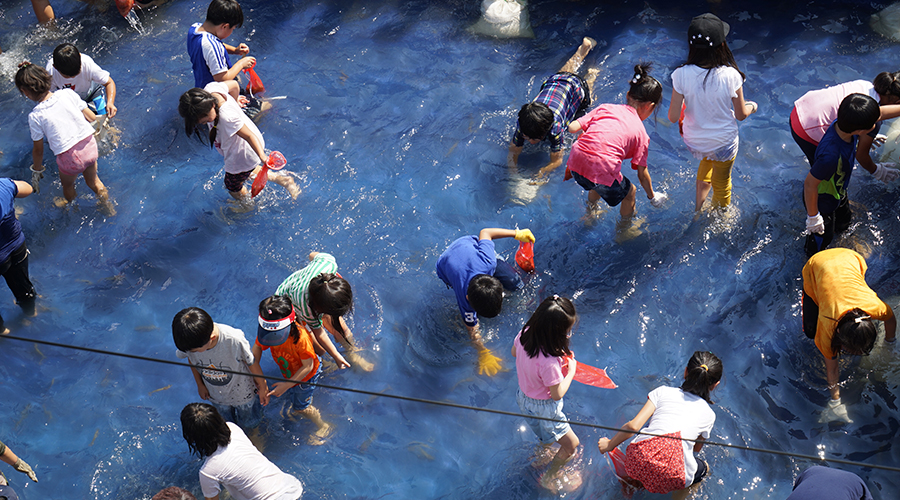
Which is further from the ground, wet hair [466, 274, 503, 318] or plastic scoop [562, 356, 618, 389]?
wet hair [466, 274, 503, 318]

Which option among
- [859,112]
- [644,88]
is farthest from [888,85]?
[644,88]

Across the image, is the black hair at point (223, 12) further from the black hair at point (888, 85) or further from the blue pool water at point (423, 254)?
the black hair at point (888, 85)

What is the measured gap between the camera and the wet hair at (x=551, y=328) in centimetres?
389

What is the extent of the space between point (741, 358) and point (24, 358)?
5.68 metres

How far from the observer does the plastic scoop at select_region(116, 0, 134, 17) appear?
26.3ft

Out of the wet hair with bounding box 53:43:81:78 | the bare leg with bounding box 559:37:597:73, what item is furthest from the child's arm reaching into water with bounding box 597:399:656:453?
the wet hair with bounding box 53:43:81:78

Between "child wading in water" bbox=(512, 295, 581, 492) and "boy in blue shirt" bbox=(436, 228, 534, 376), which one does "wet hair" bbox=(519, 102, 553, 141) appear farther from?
"child wading in water" bbox=(512, 295, 581, 492)

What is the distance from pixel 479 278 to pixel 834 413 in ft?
8.74

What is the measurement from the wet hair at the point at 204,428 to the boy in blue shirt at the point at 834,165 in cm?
422

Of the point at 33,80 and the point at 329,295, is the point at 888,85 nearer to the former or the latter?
the point at 329,295

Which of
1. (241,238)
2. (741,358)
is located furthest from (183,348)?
(741,358)

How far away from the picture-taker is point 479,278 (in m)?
4.55

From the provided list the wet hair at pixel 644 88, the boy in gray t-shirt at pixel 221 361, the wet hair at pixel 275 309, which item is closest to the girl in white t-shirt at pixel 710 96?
the wet hair at pixel 644 88

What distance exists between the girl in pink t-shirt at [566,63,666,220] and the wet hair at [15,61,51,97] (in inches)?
170
